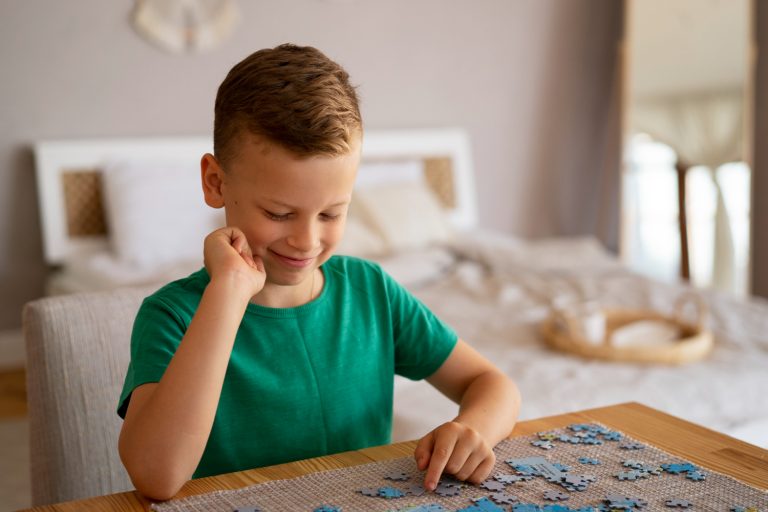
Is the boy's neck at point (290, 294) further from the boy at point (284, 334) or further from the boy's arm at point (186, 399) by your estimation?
the boy's arm at point (186, 399)

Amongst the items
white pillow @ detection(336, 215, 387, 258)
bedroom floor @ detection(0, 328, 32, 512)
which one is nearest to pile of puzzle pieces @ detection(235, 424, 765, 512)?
bedroom floor @ detection(0, 328, 32, 512)

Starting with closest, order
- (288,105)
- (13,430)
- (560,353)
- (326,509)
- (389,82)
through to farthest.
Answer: (326,509), (288,105), (560,353), (13,430), (389,82)

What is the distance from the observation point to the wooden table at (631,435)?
0.86 meters

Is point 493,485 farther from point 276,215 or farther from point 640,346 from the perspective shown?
point 640,346

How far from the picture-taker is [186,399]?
3.01ft

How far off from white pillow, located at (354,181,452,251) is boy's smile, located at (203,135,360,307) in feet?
9.29

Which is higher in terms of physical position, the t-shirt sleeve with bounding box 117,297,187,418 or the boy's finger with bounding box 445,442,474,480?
the t-shirt sleeve with bounding box 117,297,187,418

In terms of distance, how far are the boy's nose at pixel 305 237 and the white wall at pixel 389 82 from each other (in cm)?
320

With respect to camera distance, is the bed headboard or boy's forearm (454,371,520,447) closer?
boy's forearm (454,371,520,447)

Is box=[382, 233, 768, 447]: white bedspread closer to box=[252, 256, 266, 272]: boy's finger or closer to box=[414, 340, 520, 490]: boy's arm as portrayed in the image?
box=[414, 340, 520, 490]: boy's arm

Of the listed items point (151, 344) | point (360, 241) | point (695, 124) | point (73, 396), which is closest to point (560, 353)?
point (360, 241)

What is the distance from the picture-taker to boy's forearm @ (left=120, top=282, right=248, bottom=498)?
0.90 m

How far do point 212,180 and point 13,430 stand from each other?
246 centimetres

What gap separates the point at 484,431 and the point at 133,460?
16.1 inches
